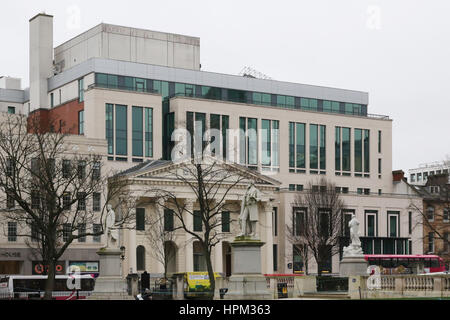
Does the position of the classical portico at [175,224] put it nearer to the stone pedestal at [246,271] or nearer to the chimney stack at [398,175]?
the chimney stack at [398,175]

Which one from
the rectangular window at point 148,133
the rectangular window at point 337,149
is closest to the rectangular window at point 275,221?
the rectangular window at point 337,149

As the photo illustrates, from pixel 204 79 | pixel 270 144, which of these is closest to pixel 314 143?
pixel 270 144

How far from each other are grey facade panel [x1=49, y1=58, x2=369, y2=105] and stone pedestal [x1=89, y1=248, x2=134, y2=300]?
63.7m

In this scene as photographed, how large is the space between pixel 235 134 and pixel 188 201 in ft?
62.7

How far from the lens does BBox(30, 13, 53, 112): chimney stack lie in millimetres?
123625

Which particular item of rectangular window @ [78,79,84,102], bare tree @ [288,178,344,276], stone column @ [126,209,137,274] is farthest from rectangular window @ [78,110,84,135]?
bare tree @ [288,178,344,276]

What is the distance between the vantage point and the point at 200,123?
123 m

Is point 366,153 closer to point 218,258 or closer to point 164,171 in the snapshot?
point 218,258

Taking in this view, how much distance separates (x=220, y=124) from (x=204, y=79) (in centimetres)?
791

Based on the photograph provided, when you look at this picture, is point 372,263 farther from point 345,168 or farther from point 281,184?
point 345,168

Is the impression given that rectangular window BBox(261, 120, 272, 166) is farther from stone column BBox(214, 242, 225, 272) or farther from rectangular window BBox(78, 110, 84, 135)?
rectangular window BBox(78, 110, 84, 135)

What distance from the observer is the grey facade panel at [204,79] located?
121 metres

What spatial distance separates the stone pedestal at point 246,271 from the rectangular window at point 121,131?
7616cm
